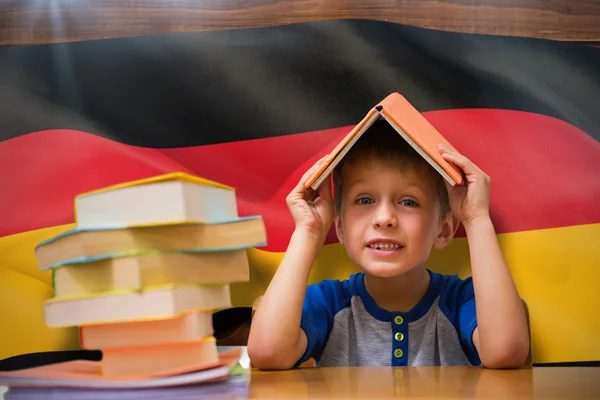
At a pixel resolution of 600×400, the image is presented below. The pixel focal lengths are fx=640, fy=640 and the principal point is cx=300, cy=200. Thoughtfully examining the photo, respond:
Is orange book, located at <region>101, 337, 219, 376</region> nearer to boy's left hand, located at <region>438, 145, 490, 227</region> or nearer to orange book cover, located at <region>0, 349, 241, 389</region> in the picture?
orange book cover, located at <region>0, 349, 241, 389</region>

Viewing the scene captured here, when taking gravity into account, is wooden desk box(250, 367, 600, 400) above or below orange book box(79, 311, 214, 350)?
below

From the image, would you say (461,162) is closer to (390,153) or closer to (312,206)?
(390,153)

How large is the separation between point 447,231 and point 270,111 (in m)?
0.42

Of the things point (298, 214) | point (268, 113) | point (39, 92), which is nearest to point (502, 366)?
point (298, 214)

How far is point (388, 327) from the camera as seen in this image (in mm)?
1181

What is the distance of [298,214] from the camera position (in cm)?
113

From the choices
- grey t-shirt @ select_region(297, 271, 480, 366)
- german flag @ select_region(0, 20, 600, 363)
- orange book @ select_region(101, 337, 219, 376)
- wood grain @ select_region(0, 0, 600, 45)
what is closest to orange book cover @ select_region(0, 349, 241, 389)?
orange book @ select_region(101, 337, 219, 376)

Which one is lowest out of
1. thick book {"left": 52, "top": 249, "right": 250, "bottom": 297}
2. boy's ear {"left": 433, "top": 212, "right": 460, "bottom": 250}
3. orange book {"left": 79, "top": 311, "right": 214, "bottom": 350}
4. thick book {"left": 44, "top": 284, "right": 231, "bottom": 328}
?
orange book {"left": 79, "top": 311, "right": 214, "bottom": 350}

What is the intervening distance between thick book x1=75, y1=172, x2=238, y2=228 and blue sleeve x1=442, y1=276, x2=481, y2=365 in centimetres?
51

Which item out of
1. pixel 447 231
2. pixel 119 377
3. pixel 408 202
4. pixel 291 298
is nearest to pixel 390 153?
pixel 408 202

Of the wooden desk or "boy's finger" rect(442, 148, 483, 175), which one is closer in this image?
the wooden desk

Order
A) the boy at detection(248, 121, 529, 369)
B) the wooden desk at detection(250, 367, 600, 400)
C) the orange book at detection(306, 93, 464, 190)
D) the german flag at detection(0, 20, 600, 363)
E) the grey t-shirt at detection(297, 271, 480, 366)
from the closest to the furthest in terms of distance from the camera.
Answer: the wooden desk at detection(250, 367, 600, 400) < the orange book at detection(306, 93, 464, 190) < the boy at detection(248, 121, 529, 369) < the grey t-shirt at detection(297, 271, 480, 366) < the german flag at detection(0, 20, 600, 363)

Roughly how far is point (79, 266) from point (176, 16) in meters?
0.64

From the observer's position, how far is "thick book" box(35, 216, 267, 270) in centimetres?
84
